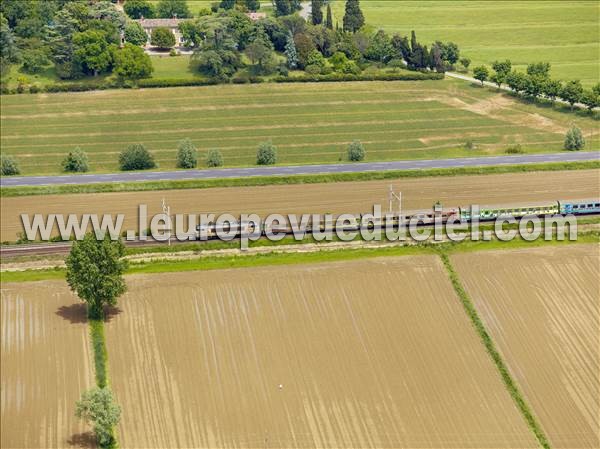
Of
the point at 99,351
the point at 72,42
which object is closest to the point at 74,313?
the point at 99,351

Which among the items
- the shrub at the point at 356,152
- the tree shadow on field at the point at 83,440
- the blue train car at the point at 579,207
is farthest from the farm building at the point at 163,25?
the tree shadow on field at the point at 83,440

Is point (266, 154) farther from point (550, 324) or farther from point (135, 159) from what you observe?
point (550, 324)

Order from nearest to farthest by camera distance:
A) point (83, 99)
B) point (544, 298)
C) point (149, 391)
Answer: point (149, 391)
point (544, 298)
point (83, 99)

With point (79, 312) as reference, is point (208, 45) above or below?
above

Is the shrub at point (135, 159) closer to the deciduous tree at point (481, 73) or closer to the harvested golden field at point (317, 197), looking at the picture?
the harvested golden field at point (317, 197)

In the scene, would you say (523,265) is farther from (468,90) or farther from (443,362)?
(468,90)

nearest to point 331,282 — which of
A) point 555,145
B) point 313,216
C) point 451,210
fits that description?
point 313,216
